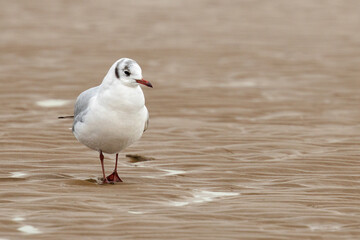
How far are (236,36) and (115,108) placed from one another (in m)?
11.5

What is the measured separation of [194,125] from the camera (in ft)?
36.7

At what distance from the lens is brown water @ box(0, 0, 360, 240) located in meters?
6.72

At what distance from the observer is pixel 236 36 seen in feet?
62.5

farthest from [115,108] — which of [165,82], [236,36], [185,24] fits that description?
[185,24]

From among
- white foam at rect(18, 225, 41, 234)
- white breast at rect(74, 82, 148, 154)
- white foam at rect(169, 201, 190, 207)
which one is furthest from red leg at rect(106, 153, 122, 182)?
white foam at rect(18, 225, 41, 234)

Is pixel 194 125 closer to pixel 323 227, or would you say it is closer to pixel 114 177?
pixel 114 177

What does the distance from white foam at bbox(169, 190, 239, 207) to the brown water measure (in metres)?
0.02

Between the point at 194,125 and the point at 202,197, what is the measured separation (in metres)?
3.69

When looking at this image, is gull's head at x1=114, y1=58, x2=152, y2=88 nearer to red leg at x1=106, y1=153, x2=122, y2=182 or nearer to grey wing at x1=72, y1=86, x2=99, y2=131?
grey wing at x1=72, y1=86, x2=99, y2=131

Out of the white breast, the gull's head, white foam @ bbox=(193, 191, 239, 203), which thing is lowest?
white foam @ bbox=(193, 191, 239, 203)

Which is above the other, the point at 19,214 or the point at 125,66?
the point at 125,66

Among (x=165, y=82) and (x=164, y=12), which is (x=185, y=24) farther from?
(x=165, y=82)

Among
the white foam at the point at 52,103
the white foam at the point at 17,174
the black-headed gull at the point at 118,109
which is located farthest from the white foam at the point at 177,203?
the white foam at the point at 52,103

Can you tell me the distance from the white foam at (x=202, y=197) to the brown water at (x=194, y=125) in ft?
0.06
